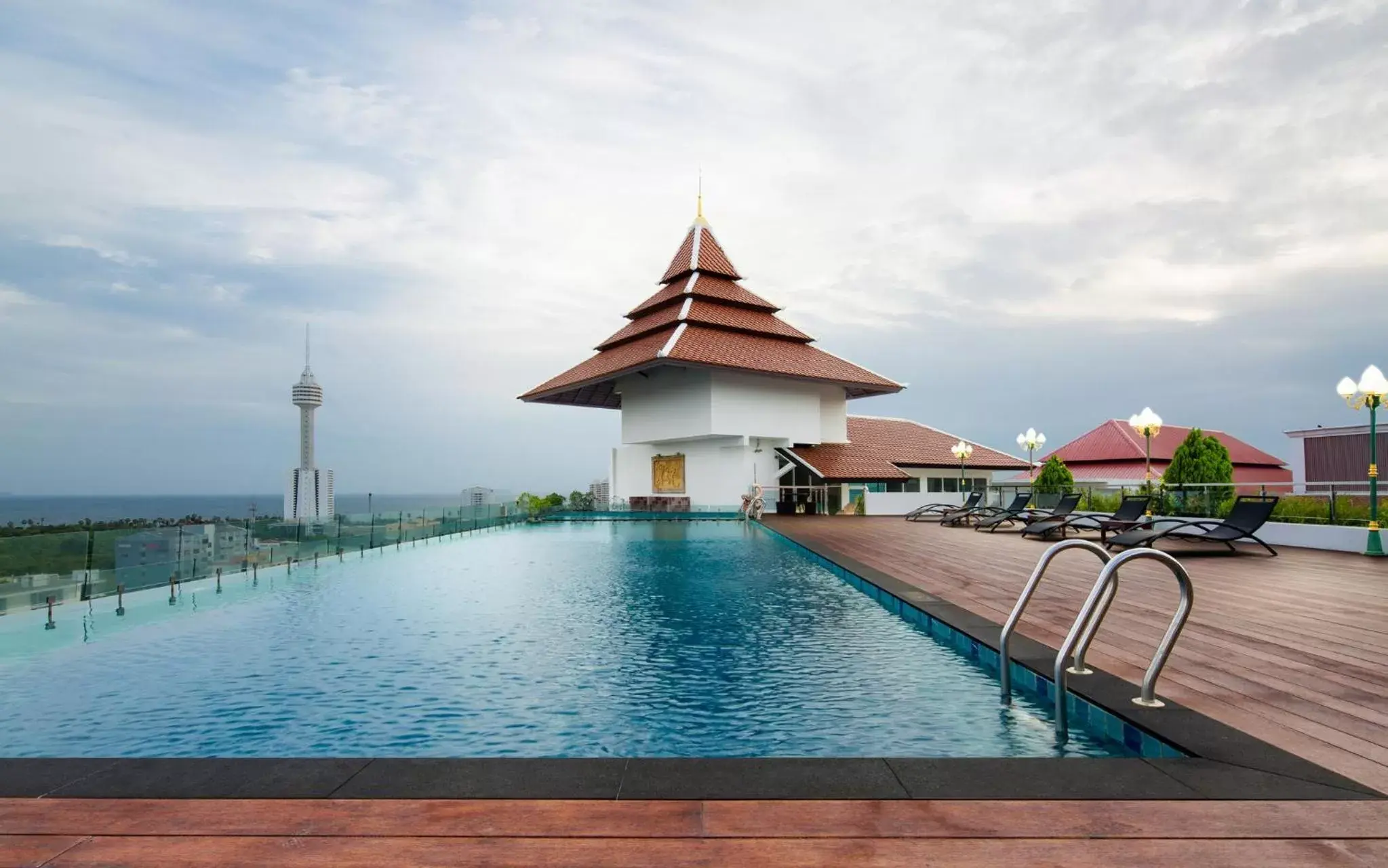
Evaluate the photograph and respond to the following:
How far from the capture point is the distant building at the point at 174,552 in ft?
27.2

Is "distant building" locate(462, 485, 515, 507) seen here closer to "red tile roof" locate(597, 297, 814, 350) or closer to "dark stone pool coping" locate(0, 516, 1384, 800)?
"red tile roof" locate(597, 297, 814, 350)

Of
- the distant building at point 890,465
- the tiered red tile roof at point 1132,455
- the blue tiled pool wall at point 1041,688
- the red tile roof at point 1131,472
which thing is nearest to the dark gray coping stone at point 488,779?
the blue tiled pool wall at point 1041,688

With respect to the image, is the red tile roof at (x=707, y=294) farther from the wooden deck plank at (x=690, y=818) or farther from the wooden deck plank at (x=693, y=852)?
the wooden deck plank at (x=693, y=852)

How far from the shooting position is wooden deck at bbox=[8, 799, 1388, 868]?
1.84 metres

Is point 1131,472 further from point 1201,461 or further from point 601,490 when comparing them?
point 601,490

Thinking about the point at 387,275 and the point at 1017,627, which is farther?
the point at 387,275

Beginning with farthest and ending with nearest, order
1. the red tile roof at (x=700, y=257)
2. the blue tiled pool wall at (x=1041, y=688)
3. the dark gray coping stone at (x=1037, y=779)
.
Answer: the red tile roof at (x=700, y=257) < the blue tiled pool wall at (x=1041, y=688) < the dark gray coping stone at (x=1037, y=779)

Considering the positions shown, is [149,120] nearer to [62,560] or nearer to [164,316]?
[62,560]

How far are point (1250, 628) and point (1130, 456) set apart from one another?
1409 inches

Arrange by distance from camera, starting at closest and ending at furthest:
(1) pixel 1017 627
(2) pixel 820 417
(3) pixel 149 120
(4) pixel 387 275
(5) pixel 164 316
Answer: (1) pixel 1017 627 < (3) pixel 149 120 < (4) pixel 387 275 < (2) pixel 820 417 < (5) pixel 164 316

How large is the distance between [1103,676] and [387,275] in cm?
2571

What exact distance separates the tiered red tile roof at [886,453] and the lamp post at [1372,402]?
48.9ft

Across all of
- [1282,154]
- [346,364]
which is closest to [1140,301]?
[1282,154]

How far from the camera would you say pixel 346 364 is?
116 feet
